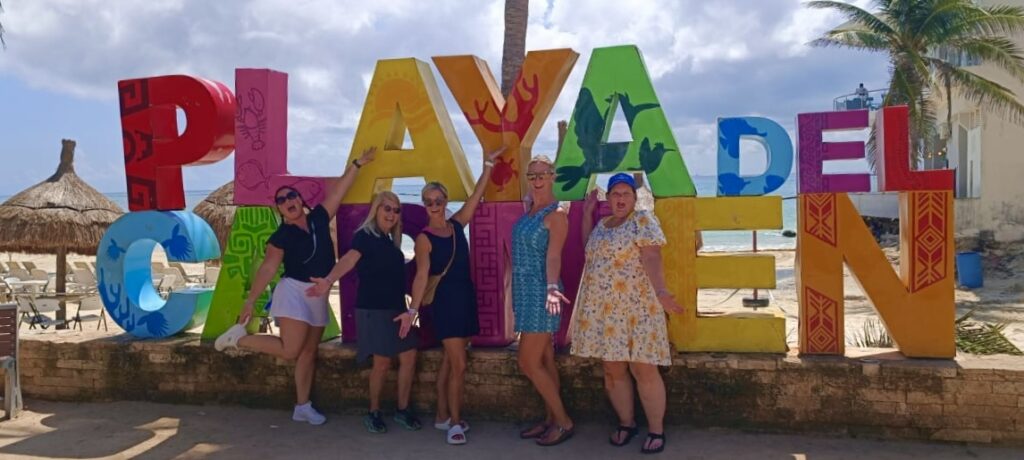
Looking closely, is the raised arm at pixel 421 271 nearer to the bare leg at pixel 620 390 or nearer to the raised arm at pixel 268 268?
the raised arm at pixel 268 268

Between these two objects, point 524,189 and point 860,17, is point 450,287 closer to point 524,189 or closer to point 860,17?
point 524,189

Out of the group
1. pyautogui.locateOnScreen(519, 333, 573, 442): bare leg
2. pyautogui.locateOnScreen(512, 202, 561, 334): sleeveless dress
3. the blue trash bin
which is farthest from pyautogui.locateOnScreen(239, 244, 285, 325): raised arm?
the blue trash bin

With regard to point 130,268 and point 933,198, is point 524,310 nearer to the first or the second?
point 933,198

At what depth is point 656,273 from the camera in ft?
16.5

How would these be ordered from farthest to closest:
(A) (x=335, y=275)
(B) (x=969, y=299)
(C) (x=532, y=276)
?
(B) (x=969, y=299), (A) (x=335, y=275), (C) (x=532, y=276)

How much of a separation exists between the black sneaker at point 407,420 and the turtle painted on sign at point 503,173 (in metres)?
1.78

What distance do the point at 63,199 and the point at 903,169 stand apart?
12.5 m

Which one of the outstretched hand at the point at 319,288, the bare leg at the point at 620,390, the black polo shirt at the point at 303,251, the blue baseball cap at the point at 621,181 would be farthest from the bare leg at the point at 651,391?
the black polo shirt at the point at 303,251

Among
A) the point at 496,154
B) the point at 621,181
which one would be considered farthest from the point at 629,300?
the point at 496,154

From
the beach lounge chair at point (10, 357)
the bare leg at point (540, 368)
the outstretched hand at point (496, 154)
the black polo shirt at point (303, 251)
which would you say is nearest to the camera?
the bare leg at point (540, 368)

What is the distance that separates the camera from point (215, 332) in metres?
6.71

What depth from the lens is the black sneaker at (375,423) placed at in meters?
5.81

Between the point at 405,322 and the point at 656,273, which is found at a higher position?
the point at 656,273

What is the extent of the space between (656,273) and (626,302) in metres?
0.28
